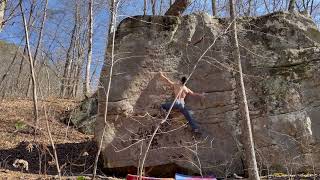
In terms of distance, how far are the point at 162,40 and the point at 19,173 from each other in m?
4.06

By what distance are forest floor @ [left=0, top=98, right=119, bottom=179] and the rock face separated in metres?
1.17

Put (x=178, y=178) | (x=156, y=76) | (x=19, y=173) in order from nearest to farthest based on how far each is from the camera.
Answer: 1. (x=178, y=178)
2. (x=19, y=173)
3. (x=156, y=76)

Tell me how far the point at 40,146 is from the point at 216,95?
151 inches

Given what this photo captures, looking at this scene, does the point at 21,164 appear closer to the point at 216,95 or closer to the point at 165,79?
the point at 165,79

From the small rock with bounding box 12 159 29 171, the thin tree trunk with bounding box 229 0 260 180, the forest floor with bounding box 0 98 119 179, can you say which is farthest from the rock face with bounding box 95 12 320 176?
the small rock with bounding box 12 159 29 171

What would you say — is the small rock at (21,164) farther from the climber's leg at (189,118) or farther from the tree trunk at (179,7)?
the tree trunk at (179,7)

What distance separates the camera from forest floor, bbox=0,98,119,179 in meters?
8.11

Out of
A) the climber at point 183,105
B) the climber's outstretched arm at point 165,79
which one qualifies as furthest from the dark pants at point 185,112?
the climber's outstretched arm at point 165,79

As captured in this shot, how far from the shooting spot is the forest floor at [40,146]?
26.6 ft

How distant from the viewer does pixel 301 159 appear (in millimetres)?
8359

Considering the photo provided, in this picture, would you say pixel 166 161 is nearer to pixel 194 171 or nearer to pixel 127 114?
pixel 194 171

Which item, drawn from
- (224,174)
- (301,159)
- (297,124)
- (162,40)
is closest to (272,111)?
(297,124)

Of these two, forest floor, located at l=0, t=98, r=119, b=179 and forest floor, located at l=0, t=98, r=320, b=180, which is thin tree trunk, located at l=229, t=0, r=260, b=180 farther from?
forest floor, located at l=0, t=98, r=119, b=179

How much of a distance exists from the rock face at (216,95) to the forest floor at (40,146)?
1.17 m
